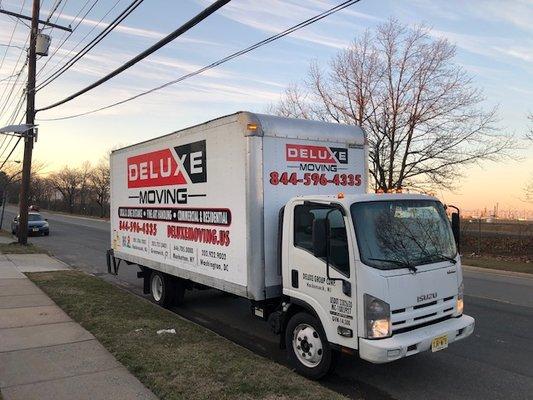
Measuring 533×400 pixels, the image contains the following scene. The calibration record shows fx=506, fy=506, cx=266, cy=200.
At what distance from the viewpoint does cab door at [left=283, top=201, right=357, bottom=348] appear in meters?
5.06

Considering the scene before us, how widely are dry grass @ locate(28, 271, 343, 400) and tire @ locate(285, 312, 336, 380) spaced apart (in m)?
0.24

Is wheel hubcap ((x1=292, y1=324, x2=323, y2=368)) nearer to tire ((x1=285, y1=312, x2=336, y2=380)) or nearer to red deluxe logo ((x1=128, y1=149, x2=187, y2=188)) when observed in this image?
tire ((x1=285, y1=312, x2=336, y2=380))

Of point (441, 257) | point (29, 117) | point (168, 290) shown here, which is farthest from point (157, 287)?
point (29, 117)

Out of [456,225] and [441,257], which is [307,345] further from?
[456,225]

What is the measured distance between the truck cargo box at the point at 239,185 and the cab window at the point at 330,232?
59 centimetres

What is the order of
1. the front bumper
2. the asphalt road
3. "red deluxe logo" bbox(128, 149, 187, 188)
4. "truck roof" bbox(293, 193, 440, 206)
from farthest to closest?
"red deluxe logo" bbox(128, 149, 187, 188) → the asphalt road → "truck roof" bbox(293, 193, 440, 206) → the front bumper

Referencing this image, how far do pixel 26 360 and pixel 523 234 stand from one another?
86.6ft

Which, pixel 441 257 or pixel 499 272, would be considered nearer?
pixel 441 257

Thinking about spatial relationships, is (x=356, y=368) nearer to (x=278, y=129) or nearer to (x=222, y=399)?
(x=222, y=399)

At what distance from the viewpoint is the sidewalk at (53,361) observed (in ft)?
16.1

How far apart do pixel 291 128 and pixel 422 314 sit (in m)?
2.80

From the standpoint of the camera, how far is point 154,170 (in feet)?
29.7

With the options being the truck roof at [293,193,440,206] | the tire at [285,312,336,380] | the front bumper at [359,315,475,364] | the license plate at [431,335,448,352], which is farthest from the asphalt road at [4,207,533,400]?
the truck roof at [293,193,440,206]

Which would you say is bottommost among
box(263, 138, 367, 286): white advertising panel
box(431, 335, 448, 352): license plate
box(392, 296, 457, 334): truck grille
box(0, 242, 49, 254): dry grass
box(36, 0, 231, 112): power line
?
box(0, 242, 49, 254): dry grass
